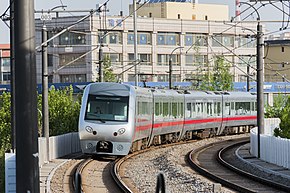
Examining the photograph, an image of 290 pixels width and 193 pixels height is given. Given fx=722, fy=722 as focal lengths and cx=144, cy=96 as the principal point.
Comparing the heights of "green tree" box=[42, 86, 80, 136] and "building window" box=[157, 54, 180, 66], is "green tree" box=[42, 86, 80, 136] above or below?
below

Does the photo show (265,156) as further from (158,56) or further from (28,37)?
(158,56)

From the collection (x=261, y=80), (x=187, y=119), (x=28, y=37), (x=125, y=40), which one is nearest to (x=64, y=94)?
(x=187, y=119)

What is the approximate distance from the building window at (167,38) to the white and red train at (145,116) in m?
35.9

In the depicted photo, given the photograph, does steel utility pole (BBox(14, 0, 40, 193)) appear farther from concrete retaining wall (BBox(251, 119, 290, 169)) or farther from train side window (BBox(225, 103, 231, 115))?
train side window (BBox(225, 103, 231, 115))

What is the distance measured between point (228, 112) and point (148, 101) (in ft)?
55.8

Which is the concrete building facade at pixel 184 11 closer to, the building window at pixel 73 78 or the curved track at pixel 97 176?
the building window at pixel 73 78

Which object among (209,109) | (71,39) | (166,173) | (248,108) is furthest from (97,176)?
(71,39)

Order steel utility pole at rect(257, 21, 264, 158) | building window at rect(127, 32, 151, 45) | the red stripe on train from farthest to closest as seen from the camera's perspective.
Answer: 1. building window at rect(127, 32, 151, 45)
2. the red stripe on train
3. steel utility pole at rect(257, 21, 264, 158)

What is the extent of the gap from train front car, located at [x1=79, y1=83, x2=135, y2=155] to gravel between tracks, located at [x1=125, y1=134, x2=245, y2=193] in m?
1.01

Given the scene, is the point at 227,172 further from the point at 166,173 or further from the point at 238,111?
the point at 238,111

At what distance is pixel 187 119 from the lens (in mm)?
39625

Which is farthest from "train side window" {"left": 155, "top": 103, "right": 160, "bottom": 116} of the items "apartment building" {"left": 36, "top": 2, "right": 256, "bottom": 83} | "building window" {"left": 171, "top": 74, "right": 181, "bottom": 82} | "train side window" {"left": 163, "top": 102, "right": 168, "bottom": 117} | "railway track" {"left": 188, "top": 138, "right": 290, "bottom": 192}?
"building window" {"left": 171, "top": 74, "right": 181, "bottom": 82}

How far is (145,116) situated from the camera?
2950 cm

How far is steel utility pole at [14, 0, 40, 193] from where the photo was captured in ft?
21.4
